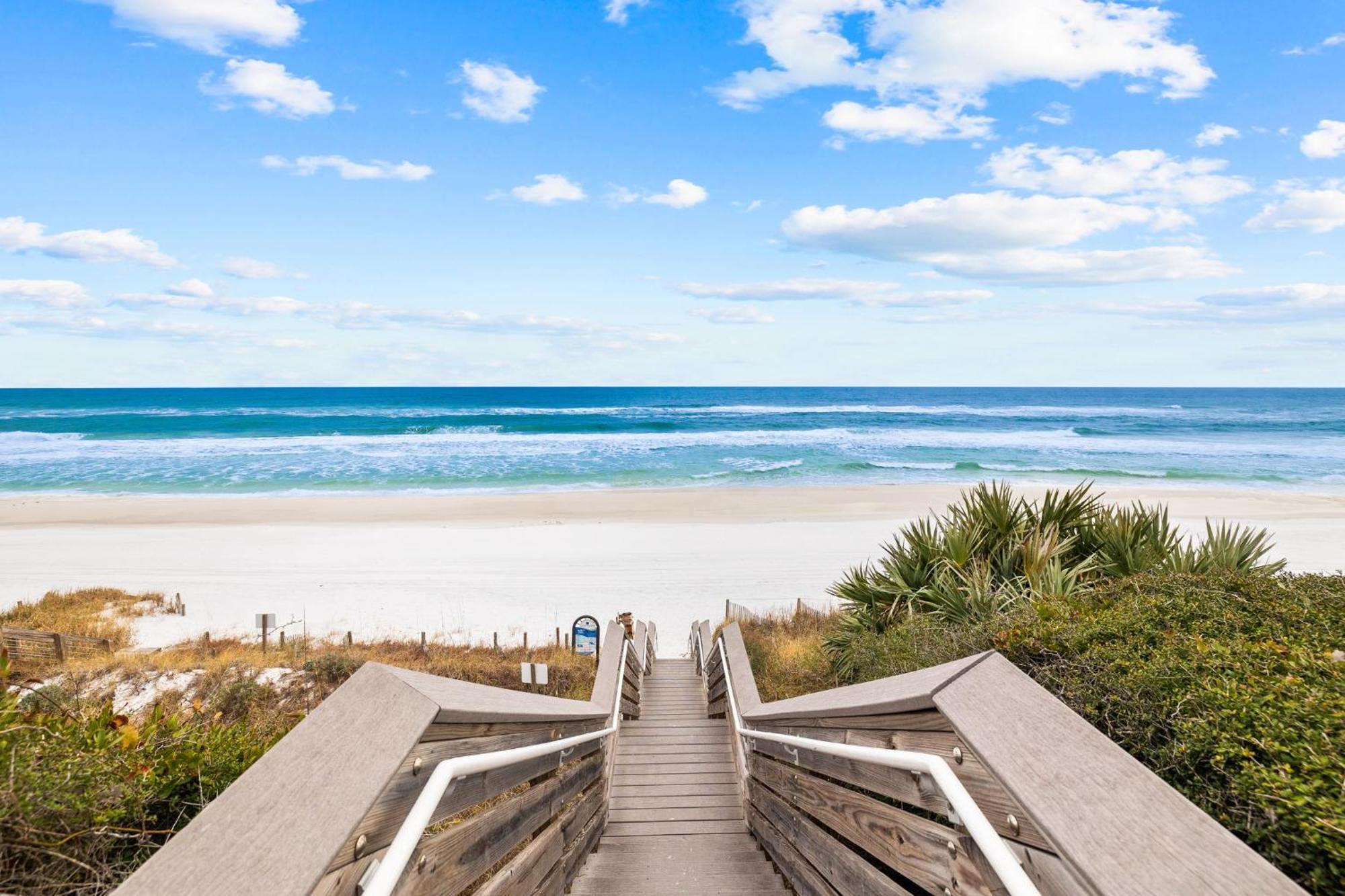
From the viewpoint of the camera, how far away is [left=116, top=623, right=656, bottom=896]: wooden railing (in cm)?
134

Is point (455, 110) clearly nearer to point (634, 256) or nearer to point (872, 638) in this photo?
point (872, 638)

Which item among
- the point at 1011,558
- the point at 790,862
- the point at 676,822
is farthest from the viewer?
the point at 1011,558

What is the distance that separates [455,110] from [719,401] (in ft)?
258

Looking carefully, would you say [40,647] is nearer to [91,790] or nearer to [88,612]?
[88,612]

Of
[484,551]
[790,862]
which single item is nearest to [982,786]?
[790,862]

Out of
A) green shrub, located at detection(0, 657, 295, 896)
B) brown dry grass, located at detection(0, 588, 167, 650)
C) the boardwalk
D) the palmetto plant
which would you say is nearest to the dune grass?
green shrub, located at detection(0, 657, 295, 896)

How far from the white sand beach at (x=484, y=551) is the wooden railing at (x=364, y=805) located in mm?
13607

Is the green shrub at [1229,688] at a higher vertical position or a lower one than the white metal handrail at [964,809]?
lower

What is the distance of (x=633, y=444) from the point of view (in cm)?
5862

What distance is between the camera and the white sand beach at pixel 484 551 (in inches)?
715

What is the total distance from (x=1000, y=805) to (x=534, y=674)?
9190 mm

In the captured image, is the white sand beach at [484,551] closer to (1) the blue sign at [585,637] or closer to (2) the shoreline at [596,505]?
(2) the shoreline at [596,505]

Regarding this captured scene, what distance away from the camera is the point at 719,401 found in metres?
112

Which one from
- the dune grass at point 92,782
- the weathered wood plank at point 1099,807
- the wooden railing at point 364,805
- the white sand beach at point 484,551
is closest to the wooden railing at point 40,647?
the white sand beach at point 484,551
